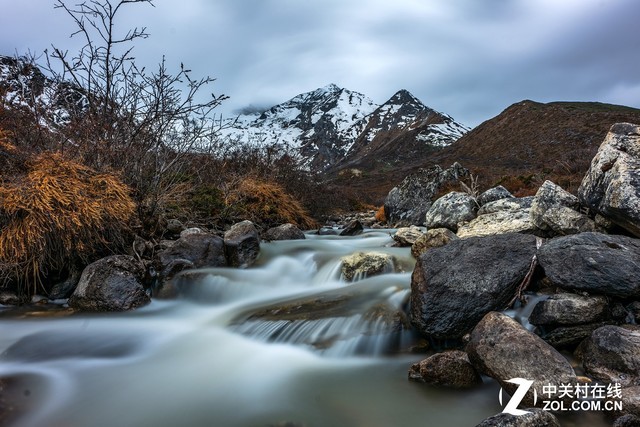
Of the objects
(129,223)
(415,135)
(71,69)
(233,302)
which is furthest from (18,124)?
(415,135)

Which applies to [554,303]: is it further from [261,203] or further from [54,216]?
[261,203]

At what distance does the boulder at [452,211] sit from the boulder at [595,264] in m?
4.52

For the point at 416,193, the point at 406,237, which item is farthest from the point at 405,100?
the point at 406,237

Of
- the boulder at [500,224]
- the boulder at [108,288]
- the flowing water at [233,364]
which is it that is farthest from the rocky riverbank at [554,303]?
the boulder at [108,288]

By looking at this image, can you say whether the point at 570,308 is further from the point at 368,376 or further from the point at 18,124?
the point at 18,124

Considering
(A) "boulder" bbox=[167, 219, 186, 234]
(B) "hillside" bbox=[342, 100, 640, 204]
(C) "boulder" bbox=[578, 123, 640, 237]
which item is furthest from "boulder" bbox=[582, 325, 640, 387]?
(B) "hillside" bbox=[342, 100, 640, 204]

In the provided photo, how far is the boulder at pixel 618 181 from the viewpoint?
413 centimetres

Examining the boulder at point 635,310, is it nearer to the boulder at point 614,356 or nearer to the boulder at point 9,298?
the boulder at point 614,356

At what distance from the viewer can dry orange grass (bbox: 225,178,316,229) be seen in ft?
31.1

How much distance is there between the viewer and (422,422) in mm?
2855

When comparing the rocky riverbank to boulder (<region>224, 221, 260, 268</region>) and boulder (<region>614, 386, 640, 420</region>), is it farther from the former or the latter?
boulder (<region>224, 221, 260, 268</region>)

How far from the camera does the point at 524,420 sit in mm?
2193

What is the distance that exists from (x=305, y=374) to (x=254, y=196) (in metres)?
6.71

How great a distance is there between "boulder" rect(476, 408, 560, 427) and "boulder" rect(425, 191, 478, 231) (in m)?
6.40
